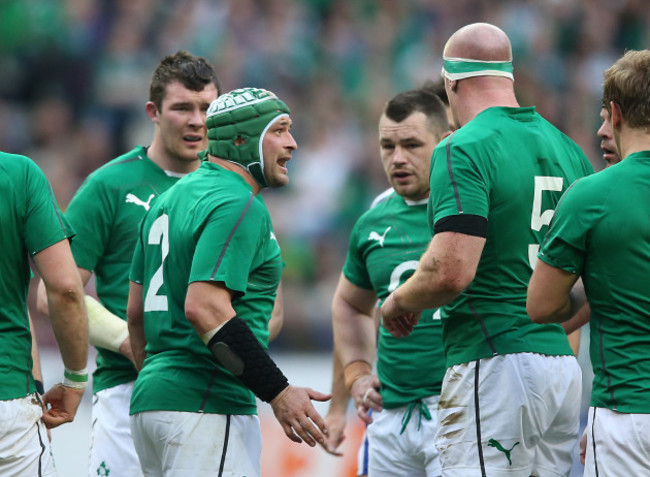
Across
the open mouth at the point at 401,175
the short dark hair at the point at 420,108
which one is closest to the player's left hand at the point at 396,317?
the open mouth at the point at 401,175

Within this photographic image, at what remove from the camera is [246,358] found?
420 centimetres

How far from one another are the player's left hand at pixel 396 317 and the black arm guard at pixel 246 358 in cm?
68

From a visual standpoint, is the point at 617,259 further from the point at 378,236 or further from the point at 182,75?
the point at 182,75

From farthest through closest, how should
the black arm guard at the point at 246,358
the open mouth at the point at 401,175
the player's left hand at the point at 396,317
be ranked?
1. the open mouth at the point at 401,175
2. the player's left hand at the point at 396,317
3. the black arm guard at the point at 246,358

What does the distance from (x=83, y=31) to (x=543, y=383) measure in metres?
11.0

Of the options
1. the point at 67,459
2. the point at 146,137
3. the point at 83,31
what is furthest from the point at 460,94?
the point at 83,31

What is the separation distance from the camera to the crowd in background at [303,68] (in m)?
12.7

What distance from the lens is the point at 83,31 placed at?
14.1 m

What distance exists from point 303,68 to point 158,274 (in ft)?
33.3

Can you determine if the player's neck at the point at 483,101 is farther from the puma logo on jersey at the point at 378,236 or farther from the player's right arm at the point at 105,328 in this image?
the player's right arm at the point at 105,328

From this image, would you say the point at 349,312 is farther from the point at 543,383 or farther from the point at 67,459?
the point at 67,459

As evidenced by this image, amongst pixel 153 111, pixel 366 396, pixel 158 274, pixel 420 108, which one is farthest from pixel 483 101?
pixel 153 111

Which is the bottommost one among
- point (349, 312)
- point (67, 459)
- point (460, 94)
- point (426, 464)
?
point (67, 459)

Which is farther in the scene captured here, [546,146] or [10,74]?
[10,74]
